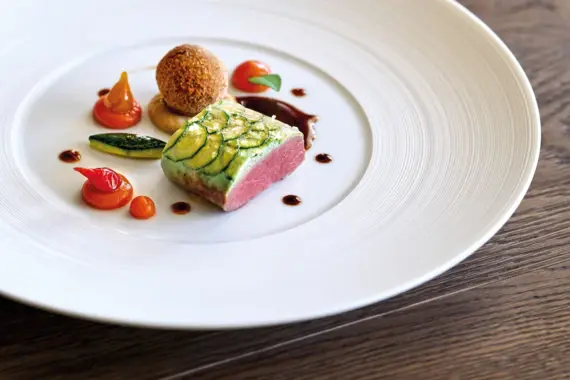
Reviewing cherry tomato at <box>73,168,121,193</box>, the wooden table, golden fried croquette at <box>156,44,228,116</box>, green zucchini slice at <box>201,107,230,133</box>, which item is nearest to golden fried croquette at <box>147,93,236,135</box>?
golden fried croquette at <box>156,44,228,116</box>

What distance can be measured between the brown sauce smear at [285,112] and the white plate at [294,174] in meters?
0.04

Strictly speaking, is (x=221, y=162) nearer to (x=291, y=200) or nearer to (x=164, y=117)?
(x=291, y=200)

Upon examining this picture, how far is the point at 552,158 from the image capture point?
2.52 meters

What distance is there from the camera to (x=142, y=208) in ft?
7.02

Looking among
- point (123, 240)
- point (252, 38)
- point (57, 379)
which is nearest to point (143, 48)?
point (252, 38)

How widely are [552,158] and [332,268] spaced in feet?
3.41

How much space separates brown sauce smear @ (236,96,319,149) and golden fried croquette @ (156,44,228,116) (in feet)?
0.64

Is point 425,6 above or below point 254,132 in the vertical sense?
above

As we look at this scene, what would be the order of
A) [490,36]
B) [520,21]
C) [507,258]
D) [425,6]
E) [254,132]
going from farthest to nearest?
1. [520,21]
2. [425,6]
3. [490,36]
4. [254,132]
5. [507,258]

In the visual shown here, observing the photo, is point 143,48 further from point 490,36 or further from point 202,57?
point 490,36

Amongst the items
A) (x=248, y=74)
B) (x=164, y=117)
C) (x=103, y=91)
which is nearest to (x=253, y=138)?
(x=164, y=117)

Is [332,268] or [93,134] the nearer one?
[332,268]

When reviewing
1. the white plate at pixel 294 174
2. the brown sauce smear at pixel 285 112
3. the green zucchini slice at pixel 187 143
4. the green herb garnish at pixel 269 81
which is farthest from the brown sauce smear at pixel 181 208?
the green herb garnish at pixel 269 81

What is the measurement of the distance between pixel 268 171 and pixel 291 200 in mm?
118
